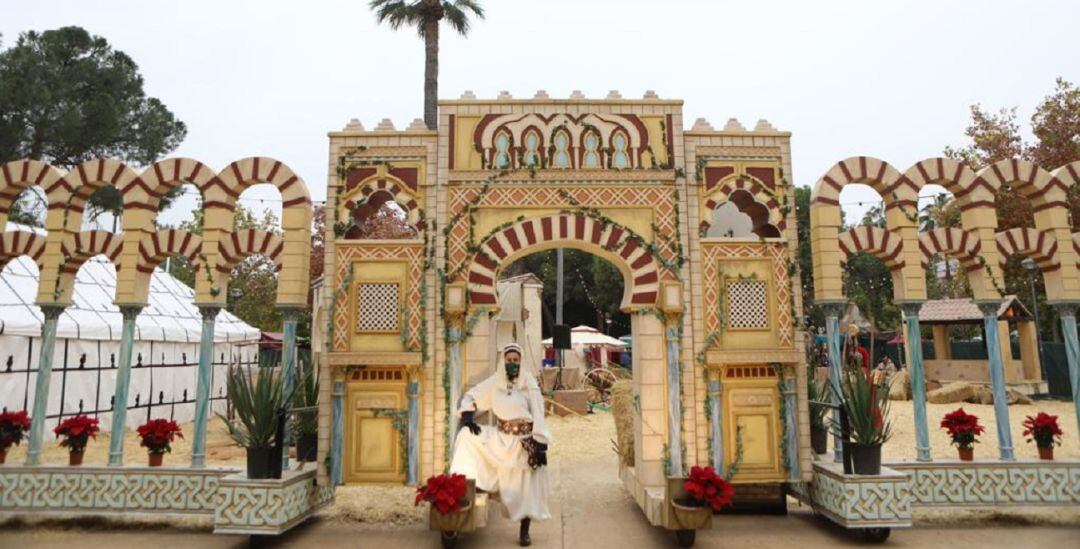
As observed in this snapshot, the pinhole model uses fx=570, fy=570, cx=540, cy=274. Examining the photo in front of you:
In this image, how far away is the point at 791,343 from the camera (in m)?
6.36

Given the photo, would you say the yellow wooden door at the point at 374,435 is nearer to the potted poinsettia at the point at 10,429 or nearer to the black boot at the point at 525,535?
the black boot at the point at 525,535

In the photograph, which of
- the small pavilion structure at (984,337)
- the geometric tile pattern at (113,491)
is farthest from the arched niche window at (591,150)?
the small pavilion structure at (984,337)

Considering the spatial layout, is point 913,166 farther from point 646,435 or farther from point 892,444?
point 892,444

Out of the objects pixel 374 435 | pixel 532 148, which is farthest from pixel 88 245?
pixel 532 148

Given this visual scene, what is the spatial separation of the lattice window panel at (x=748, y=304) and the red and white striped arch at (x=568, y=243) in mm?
892

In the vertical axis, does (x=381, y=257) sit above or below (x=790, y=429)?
above

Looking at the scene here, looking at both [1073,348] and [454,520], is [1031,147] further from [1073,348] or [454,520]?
[454,520]

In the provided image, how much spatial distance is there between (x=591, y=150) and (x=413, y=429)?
379 cm

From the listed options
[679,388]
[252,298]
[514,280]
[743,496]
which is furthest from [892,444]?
[252,298]

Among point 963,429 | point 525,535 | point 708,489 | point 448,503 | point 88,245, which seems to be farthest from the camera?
point 88,245

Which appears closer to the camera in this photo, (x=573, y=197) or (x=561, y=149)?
(x=573, y=197)

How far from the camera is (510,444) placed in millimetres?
5750

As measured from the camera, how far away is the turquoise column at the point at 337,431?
20.2 feet

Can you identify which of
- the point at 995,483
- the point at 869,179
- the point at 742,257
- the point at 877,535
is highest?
the point at 869,179
